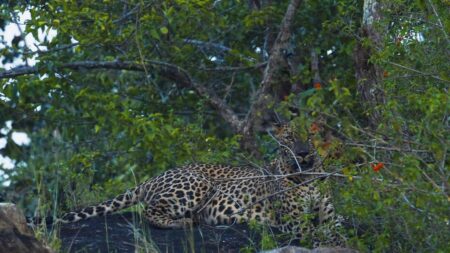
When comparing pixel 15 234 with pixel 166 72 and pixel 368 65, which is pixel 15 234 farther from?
pixel 166 72

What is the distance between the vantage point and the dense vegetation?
8312 millimetres

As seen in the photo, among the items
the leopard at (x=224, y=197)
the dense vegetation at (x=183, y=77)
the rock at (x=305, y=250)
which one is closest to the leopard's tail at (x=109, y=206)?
the leopard at (x=224, y=197)

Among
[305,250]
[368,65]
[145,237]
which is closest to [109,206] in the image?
[145,237]

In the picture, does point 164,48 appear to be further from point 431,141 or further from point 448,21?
point 431,141

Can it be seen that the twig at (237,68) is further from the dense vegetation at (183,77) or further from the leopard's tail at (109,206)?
the leopard's tail at (109,206)

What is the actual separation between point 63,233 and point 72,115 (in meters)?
3.99

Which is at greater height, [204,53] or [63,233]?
[204,53]

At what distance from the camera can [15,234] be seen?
21.6 feet

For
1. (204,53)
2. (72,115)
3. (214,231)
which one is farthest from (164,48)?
(214,231)

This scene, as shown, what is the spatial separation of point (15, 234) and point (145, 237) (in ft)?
5.13

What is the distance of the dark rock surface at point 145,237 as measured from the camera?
8.27 m

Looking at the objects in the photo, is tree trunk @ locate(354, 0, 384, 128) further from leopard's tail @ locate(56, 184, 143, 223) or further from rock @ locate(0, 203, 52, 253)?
rock @ locate(0, 203, 52, 253)

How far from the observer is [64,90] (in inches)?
484

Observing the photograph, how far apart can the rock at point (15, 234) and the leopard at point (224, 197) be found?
283 centimetres
